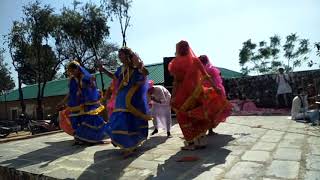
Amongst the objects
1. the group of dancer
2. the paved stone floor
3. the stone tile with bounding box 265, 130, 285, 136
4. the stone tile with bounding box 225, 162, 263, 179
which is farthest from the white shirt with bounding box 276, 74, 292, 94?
the stone tile with bounding box 225, 162, 263, 179

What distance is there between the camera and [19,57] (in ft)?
107

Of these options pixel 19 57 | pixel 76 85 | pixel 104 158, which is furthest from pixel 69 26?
pixel 104 158

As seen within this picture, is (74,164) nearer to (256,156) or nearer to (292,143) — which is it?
(256,156)

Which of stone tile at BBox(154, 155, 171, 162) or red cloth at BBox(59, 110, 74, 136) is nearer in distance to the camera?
stone tile at BBox(154, 155, 171, 162)

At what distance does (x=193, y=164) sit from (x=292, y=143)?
2.02m

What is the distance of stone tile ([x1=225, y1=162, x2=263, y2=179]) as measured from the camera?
420 cm

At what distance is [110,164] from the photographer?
17.8 ft

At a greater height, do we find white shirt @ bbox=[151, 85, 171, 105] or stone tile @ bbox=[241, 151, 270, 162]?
white shirt @ bbox=[151, 85, 171, 105]

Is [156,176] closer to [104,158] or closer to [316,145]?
[104,158]

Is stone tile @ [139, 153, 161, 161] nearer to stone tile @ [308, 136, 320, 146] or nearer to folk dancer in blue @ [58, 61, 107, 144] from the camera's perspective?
folk dancer in blue @ [58, 61, 107, 144]

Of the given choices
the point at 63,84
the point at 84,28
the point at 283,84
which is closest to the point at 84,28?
the point at 84,28

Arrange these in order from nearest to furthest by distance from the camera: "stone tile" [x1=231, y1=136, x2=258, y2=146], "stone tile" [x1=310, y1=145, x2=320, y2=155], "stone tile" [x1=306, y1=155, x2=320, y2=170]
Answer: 1. "stone tile" [x1=306, y1=155, x2=320, y2=170]
2. "stone tile" [x1=310, y1=145, x2=320, y2=155]
3. "stone tile" [x1=231, y1=136, x2=258, y2=146]

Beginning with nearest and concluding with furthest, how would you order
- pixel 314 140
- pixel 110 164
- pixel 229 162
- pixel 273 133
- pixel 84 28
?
pixel 229 162, pixel 110 164, pixel 314 140, pixel 273 133, pixel 84 28

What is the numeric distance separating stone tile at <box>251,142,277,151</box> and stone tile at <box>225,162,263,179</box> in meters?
1.04
